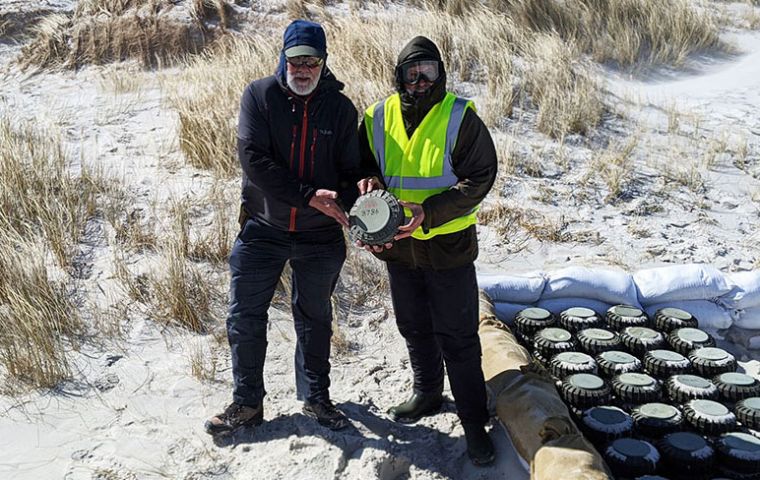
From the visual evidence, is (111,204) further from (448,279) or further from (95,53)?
(95,53)

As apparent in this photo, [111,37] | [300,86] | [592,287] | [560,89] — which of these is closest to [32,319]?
[300,86]

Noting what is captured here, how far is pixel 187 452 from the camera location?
3.89 m

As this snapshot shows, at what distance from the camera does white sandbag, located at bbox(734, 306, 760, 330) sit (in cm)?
531

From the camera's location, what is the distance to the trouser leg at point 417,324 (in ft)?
12.9

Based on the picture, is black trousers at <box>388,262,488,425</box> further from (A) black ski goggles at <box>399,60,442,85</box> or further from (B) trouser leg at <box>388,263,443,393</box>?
(A) black ski goggles at <box>399,60,442,85</box>

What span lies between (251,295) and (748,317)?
3.34 metres

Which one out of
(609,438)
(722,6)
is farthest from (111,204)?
(722,6)

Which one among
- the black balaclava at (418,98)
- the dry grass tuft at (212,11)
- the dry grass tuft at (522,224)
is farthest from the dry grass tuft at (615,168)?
the dry grass tuft at (212,11)

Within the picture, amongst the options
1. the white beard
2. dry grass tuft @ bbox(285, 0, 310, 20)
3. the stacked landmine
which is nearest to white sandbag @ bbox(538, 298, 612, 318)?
the stacked landmine

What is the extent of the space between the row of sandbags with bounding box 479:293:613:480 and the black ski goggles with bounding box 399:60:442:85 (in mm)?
1597

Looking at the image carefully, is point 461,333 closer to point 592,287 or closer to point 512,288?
point 512,288

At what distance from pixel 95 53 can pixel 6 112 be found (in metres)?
2.43

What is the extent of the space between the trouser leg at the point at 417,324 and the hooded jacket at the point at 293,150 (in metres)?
0.45

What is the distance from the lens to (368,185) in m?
3.64
